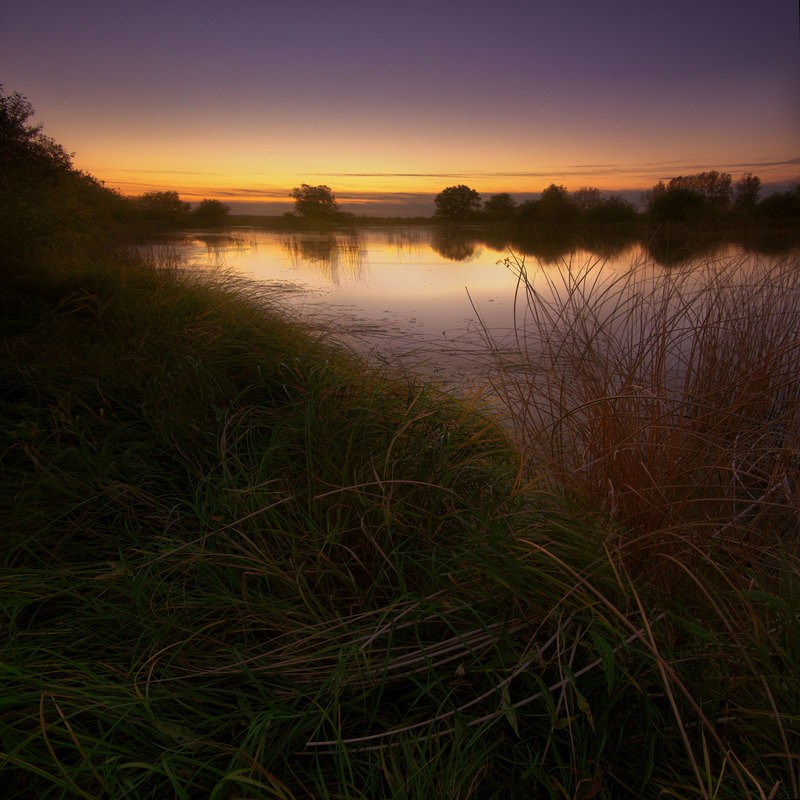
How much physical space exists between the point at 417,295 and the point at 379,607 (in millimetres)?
8272

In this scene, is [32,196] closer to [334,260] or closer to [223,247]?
[334,260]

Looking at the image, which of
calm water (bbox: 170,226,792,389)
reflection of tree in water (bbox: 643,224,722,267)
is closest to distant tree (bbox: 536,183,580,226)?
calm water (bbox: 170,226,792,389)

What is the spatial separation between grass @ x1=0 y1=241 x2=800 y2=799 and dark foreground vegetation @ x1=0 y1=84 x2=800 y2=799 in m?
0.01

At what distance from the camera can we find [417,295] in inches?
372

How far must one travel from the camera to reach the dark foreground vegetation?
1113mm

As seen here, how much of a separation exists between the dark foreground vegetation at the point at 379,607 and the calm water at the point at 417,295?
1.36 meters

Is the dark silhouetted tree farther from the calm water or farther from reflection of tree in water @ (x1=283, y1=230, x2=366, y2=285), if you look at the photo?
reflection of tree in water @ (x1=283, y1=230, x2=366, y2=285)

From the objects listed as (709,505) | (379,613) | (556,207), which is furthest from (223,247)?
(379,613)

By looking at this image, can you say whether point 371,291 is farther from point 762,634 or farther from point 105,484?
point 762,634

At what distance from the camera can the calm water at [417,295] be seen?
4.78 metres

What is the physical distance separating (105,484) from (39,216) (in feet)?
16.6

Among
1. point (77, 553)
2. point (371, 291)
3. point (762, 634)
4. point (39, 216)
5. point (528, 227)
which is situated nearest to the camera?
point (762, 634)

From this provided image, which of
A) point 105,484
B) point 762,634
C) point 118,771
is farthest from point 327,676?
point 105,484

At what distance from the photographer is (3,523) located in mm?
1908
